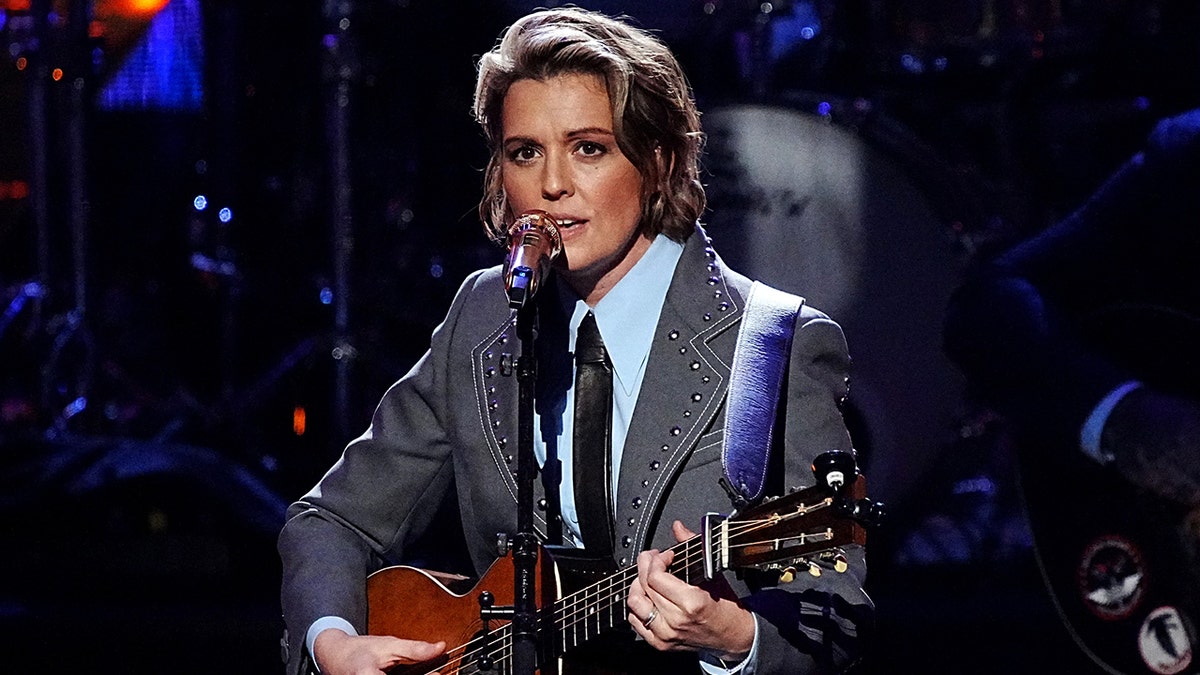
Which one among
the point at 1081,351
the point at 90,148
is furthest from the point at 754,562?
the point at 90,148

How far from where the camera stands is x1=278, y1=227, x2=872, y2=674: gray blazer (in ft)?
9.57

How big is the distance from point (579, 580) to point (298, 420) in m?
4.82

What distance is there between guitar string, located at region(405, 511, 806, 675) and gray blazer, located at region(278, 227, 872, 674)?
0.23m

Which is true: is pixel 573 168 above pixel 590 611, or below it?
above

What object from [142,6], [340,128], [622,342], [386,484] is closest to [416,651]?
[386,484]

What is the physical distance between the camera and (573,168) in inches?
122

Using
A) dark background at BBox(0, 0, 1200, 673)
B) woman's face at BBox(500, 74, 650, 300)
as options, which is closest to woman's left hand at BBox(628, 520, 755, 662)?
woman's face at BBox(500, 74, 650, 300)

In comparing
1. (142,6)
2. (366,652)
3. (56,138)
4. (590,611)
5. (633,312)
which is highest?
(142,6)

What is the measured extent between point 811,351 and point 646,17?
13.3 feet

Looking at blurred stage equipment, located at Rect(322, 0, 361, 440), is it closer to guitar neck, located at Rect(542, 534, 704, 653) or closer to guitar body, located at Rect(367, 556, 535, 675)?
guitar body, located at Rect(367, 556, 535, 675)

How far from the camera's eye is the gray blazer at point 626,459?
292cm

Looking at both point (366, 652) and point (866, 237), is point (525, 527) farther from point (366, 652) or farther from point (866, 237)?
point (866, 237)

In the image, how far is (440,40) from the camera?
24.7 feet

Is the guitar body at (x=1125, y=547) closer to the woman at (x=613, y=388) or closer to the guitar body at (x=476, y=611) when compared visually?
the woman at (x=613, y=388)
